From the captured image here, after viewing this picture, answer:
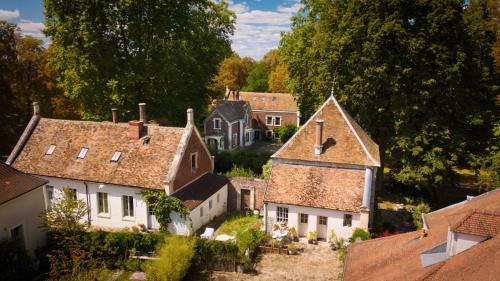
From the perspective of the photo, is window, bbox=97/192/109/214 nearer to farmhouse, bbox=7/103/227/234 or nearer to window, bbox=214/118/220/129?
farmhouse, bbox=7/103/227/234

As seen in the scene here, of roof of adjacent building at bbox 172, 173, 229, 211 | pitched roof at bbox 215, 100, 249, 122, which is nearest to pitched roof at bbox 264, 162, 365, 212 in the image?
roof of adjacent building at bbox 172, 173, 229, 211

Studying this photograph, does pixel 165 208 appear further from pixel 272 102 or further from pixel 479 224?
pixel 272 102

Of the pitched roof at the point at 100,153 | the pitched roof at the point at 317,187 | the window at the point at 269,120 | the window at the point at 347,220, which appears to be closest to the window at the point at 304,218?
the pitched roof at the point at 317,187

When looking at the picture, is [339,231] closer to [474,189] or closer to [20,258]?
[20,258]

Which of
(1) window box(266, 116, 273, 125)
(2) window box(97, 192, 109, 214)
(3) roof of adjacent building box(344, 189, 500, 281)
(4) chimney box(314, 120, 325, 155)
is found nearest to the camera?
(3) roof of adjacent building box(344, 189, 500, 281)

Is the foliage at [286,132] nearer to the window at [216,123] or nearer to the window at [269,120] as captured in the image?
the window at [269,120]

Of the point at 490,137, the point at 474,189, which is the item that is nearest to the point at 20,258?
the point at 490,137

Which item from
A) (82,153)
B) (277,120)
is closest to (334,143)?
(82,153)
